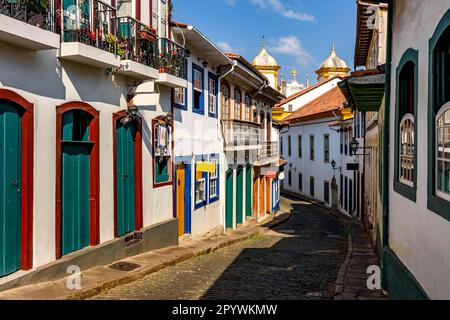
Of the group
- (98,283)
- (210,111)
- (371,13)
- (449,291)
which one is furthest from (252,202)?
(449,291)

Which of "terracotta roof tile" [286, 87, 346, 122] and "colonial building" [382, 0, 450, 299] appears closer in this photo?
"colonial building" [382, 0, 450, 299]

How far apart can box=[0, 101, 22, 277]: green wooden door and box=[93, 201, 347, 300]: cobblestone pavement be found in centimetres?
139

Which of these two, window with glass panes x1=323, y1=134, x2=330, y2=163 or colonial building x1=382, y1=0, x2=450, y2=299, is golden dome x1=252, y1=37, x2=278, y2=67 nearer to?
window with glass panes x1=323, y1=134, x2=330, y2=163

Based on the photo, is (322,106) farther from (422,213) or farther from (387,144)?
(422,213)

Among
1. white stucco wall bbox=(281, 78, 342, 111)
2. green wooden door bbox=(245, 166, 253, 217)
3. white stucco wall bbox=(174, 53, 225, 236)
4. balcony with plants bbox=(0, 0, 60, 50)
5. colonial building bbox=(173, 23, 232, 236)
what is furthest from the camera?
white stucco wall bbox=(281, 78, 342, 111)

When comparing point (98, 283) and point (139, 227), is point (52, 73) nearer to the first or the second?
point (98, 283)

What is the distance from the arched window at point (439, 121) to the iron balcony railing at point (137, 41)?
19.4 feet

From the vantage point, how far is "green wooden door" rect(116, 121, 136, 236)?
391 inches

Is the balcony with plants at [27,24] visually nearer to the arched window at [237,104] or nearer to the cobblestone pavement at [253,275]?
the cobblestone pavement at [253,275]

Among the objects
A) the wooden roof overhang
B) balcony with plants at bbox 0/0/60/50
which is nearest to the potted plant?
balcony with plants at bbox 0/0/60/50

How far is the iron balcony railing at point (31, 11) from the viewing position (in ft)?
20.9

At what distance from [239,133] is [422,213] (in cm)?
1224

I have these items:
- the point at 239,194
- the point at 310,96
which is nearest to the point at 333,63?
the point at 310,96

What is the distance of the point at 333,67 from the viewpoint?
165 feet
